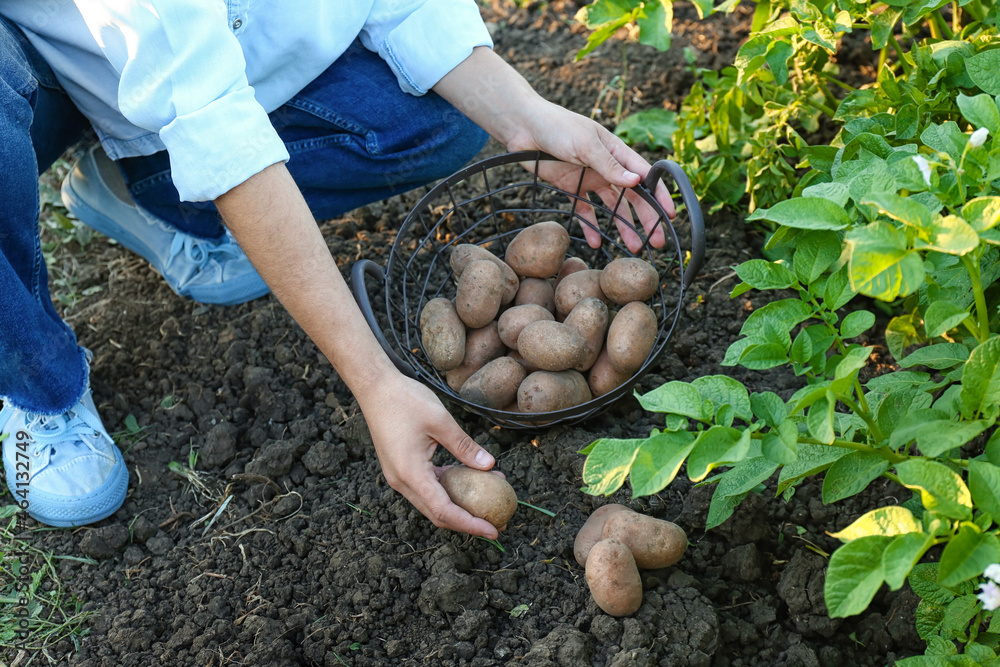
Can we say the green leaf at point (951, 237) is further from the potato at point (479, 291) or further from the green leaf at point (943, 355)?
the potato at point (479, 291)

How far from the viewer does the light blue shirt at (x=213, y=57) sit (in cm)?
129

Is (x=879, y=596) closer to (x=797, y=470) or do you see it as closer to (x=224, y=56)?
(x=797, y=470)

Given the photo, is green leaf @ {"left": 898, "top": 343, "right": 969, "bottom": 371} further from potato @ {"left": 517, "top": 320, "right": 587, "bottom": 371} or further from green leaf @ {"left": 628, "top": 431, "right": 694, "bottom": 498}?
potato @ {"left": 517, "top": 320, "right": 587, "bottom": 371}

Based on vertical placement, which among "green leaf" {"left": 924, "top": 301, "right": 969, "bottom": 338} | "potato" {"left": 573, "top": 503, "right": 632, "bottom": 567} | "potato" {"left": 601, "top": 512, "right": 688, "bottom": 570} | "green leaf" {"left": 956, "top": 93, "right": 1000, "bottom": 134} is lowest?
"potato" {"left": 573, "top": 503, "right": 632, "bottom": 567}

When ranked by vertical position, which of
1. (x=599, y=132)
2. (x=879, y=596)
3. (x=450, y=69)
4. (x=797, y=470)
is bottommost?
(x=879, y=596)

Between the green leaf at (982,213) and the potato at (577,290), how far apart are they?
900 millimetres

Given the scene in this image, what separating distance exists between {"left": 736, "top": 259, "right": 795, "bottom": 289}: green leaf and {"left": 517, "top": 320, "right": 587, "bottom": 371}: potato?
0.52m

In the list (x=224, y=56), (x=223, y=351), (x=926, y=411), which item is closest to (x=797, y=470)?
(x=926, y=411)

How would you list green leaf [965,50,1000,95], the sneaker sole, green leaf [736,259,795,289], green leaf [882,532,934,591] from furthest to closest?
the sneaker sole → green leaf [965,50,1000,95] → green leaf [736,259,795,289] → green leaf [882,532,934,591]

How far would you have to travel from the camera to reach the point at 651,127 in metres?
2.29

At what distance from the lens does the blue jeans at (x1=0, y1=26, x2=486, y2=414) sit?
1566mm

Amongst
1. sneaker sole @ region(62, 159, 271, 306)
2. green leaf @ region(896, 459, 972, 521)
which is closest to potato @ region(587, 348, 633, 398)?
green leaf @ region(896, 459, 972, 521)

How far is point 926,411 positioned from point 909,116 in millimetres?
672

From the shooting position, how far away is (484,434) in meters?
1.72
